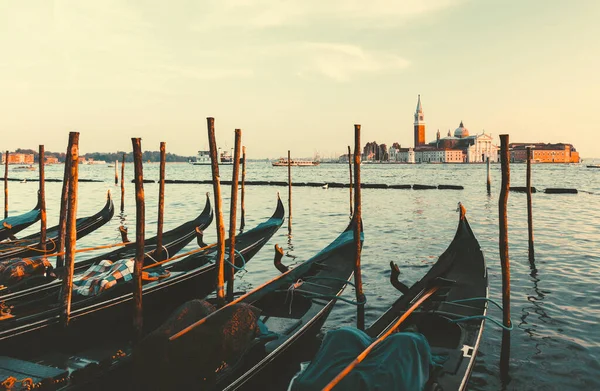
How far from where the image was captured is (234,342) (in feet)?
14.3

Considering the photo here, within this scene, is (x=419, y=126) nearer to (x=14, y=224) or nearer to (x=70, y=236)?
(x=14, y=224)

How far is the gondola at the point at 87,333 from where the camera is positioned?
4.28 meters

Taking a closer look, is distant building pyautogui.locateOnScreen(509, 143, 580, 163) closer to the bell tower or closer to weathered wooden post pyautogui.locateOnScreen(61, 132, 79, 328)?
the bell tower

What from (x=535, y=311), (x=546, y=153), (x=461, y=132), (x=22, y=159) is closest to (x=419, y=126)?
(x=461, y=132)

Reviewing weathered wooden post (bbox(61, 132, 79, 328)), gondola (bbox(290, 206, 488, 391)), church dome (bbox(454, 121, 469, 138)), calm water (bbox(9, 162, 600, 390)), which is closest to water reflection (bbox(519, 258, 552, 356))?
calm water (bbox(9, 162, 600, 390))

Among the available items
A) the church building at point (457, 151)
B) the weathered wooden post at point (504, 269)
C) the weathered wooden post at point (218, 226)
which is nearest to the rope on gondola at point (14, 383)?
the weathered wooden post at point (218, 226)

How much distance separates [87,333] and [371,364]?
3.97 metres

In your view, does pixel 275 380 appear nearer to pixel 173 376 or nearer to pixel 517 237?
pixel 173 376

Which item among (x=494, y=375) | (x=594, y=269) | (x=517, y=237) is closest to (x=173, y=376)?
(x=494, y=375)

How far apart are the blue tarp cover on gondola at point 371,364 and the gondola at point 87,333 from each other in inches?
76.5

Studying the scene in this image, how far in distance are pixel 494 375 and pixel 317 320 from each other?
215 centimetres

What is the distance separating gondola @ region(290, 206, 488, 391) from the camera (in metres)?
3.79

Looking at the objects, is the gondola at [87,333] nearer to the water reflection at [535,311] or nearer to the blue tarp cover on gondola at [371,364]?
the blue tarp cover on gondola at [371,364]

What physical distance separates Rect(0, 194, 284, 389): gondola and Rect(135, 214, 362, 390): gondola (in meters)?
0.52
